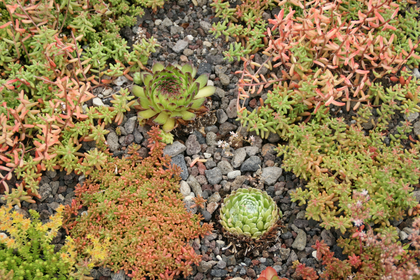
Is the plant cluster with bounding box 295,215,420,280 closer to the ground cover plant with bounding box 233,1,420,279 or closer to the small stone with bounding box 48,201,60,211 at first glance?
the ground cover plant with bounding box 233,1,420,279

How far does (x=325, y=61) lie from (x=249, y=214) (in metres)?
1.94

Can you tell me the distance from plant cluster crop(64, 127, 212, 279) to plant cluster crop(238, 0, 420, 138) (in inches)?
45.0

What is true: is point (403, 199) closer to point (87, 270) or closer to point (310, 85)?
point (310, 85)

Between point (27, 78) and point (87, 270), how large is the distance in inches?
87.2

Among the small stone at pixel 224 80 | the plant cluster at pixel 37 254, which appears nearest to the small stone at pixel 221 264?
the plant cluster at pixel 37 254

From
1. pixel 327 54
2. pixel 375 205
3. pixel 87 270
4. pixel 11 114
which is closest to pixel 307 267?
pixel 375 205

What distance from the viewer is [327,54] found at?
4.45m

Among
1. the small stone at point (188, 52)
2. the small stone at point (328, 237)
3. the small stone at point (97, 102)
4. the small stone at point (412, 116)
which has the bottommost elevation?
the small stone at point (328, 237)

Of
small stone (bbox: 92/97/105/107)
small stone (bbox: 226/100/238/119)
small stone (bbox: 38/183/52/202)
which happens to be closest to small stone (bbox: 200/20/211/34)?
small stone (bbox: 226/100/238/119)

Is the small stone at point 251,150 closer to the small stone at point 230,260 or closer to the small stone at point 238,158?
the small stone at point 238,158

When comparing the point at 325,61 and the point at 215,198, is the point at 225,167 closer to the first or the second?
the point at 215,198

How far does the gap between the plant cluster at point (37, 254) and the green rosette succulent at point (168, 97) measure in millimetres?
1456

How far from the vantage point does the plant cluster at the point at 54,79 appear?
3945mm

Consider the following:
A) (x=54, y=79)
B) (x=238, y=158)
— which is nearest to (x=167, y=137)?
(x=238, y=158)
